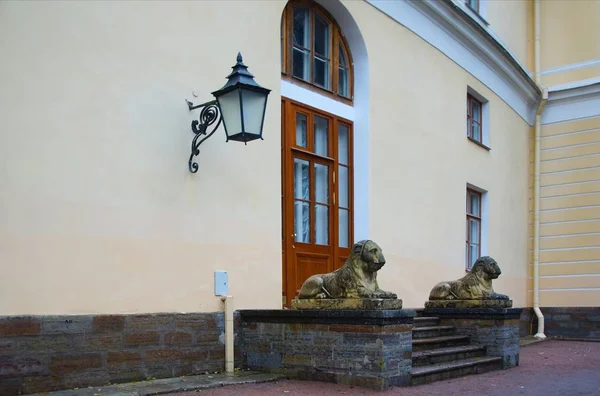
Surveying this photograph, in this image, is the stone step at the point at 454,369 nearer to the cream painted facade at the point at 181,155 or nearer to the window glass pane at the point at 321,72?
the cream painted facade at the point at 181,155

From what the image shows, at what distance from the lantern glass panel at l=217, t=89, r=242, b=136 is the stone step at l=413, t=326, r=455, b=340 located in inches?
142

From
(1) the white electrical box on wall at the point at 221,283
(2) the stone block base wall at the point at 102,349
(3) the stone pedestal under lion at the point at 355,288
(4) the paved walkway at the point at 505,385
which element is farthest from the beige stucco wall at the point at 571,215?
(2) the stone block base wall at the point at 102,349

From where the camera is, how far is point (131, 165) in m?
6.38

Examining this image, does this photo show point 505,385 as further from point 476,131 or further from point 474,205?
point 476,131

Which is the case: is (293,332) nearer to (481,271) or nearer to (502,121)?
(481,271)

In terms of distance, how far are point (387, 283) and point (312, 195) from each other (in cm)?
180

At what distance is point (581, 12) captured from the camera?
1526 centimetres

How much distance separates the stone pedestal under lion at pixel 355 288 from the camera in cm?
669

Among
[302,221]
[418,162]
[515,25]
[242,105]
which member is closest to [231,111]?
[242,105]

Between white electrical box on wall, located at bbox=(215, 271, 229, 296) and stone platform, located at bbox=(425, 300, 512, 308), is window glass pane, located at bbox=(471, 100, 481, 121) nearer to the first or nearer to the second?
stone platform, located at bbox=(425, 300, 512, 308)

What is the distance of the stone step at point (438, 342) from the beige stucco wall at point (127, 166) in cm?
173

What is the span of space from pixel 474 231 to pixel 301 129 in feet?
17.8

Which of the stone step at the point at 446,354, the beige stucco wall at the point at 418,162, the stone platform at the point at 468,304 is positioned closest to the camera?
the stone step at the point at 446,354

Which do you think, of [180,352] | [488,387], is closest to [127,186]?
[180,352]
